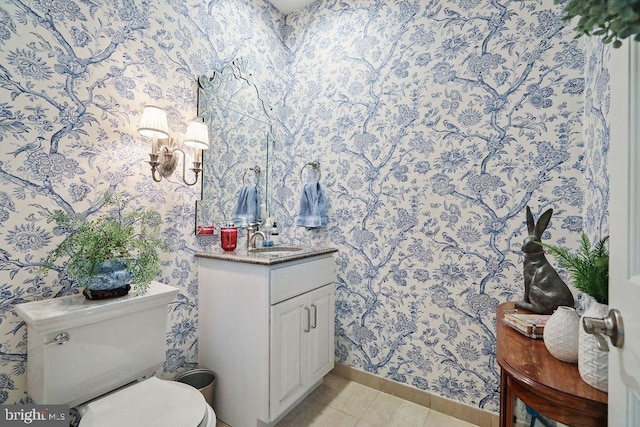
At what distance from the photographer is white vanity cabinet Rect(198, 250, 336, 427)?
1.41 meters

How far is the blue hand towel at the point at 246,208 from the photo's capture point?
77.1 inches

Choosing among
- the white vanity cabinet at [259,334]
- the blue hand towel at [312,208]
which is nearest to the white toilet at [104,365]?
the white vanity cabinet at [259,334]

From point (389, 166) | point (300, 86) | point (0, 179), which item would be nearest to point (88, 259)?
point (0, 179)

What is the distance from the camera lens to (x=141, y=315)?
46.8 inches

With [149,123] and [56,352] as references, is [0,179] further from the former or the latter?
[56,352]

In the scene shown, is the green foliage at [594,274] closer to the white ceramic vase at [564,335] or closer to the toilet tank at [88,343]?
the white ceramic vase at [564,335]

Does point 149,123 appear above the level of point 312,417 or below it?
above

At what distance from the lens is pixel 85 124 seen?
1248 millimetres

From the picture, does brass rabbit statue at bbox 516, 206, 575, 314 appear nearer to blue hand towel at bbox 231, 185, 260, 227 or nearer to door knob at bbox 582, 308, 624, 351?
door knob at bbox 582, 308, 624, 351

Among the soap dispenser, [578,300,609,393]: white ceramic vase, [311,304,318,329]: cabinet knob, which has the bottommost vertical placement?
[311,304,318,329]: cabinet knob

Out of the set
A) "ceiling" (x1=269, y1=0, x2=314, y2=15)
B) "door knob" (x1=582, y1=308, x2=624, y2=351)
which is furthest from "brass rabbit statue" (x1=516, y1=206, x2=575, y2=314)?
"ceiling" (x1=269, y1=0, x2=314, y2=15)

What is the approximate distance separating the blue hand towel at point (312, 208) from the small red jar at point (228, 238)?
543 millimetres

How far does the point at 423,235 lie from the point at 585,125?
934 mm

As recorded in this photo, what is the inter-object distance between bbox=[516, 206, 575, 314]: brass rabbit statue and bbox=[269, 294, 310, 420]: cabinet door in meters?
1.09
